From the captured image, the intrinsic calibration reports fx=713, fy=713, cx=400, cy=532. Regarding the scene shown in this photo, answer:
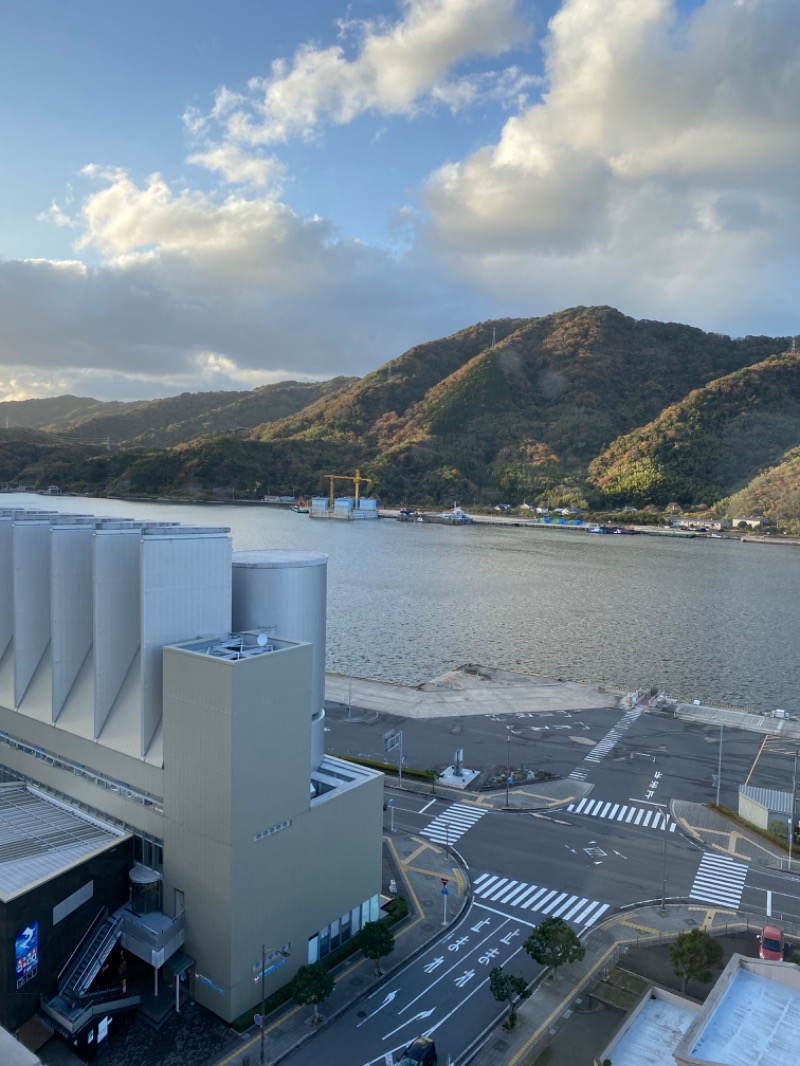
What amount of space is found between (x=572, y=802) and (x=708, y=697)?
23045mm

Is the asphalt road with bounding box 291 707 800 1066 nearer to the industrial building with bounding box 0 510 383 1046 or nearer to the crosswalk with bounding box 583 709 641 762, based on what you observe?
the crosswalk with bounding box 583 709 641 762

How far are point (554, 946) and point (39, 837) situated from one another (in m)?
12.2

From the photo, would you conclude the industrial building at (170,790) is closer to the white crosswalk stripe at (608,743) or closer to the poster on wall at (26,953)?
the poster on wall at (26,953)

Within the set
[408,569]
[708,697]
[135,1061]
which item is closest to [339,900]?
[135,1061]

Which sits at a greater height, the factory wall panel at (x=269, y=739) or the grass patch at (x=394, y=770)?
the factory wall panel at (x=269, y=739)

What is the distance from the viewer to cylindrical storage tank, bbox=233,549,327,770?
19.5 meters

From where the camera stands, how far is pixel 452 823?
2534cm

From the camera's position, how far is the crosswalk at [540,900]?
19844mm

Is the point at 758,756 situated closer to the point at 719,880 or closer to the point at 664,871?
the point at 719,880

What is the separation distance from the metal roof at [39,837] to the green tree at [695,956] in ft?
43.2

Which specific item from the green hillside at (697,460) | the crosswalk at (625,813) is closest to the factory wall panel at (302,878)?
the crosswalk at (625,813)

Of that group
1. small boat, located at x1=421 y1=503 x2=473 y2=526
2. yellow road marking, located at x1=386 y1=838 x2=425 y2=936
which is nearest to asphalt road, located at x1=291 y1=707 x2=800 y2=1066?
yellow road marking, located at x1=386 y1=838 x2=425 y2=936

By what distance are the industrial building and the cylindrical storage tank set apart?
48mm

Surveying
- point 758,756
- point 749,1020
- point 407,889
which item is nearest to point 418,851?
point 407,889
